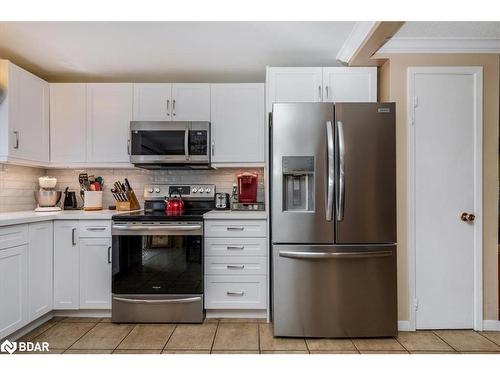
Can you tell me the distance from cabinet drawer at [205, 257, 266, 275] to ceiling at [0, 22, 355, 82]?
1763 mm

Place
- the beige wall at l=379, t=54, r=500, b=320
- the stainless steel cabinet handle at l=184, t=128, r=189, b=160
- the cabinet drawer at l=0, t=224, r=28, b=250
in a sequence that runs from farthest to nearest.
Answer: the stainless steel cabinet handle at l=184, t=128, r=189, b=160 < the beige wall at l=379, t=54, r=500, b=320 < the cabinet drawer at l=0, t=224, r=28, b=250

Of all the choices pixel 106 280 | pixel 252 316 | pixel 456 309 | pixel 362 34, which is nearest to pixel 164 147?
pixel 106 280

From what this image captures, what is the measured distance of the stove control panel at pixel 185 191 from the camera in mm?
3309

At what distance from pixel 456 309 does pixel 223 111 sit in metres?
2.61

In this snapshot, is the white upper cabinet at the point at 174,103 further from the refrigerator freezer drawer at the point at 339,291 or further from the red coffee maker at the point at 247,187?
the refrigerator freezer drawer at the point at 339,291

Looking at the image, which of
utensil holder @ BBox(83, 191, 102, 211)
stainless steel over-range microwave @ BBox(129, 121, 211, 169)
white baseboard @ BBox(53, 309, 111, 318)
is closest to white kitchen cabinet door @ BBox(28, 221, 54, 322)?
white baseboard @ BBox(53, 309, 111, 318)

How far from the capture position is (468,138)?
2545mm

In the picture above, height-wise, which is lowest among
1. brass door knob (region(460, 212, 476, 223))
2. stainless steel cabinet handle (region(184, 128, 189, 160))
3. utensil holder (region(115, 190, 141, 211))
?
brass door knob (region(460, 212, 476, 223))

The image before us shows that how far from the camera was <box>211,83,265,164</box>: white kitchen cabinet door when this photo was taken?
3.08 metres

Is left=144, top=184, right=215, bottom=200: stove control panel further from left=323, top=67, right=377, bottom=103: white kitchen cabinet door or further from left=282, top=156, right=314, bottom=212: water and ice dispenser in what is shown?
left=323, top=67, right=377, bottom=103: white kitchen cabinet door

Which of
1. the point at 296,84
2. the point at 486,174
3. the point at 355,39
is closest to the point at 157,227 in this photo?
the point at 296,84

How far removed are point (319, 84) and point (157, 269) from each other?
81.5 inches

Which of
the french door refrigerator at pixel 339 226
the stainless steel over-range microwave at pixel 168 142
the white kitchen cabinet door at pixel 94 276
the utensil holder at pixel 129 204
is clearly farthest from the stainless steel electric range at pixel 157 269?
the french door refrigerator at pixel 339 226

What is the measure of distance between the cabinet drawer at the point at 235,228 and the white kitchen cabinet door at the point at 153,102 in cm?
117
